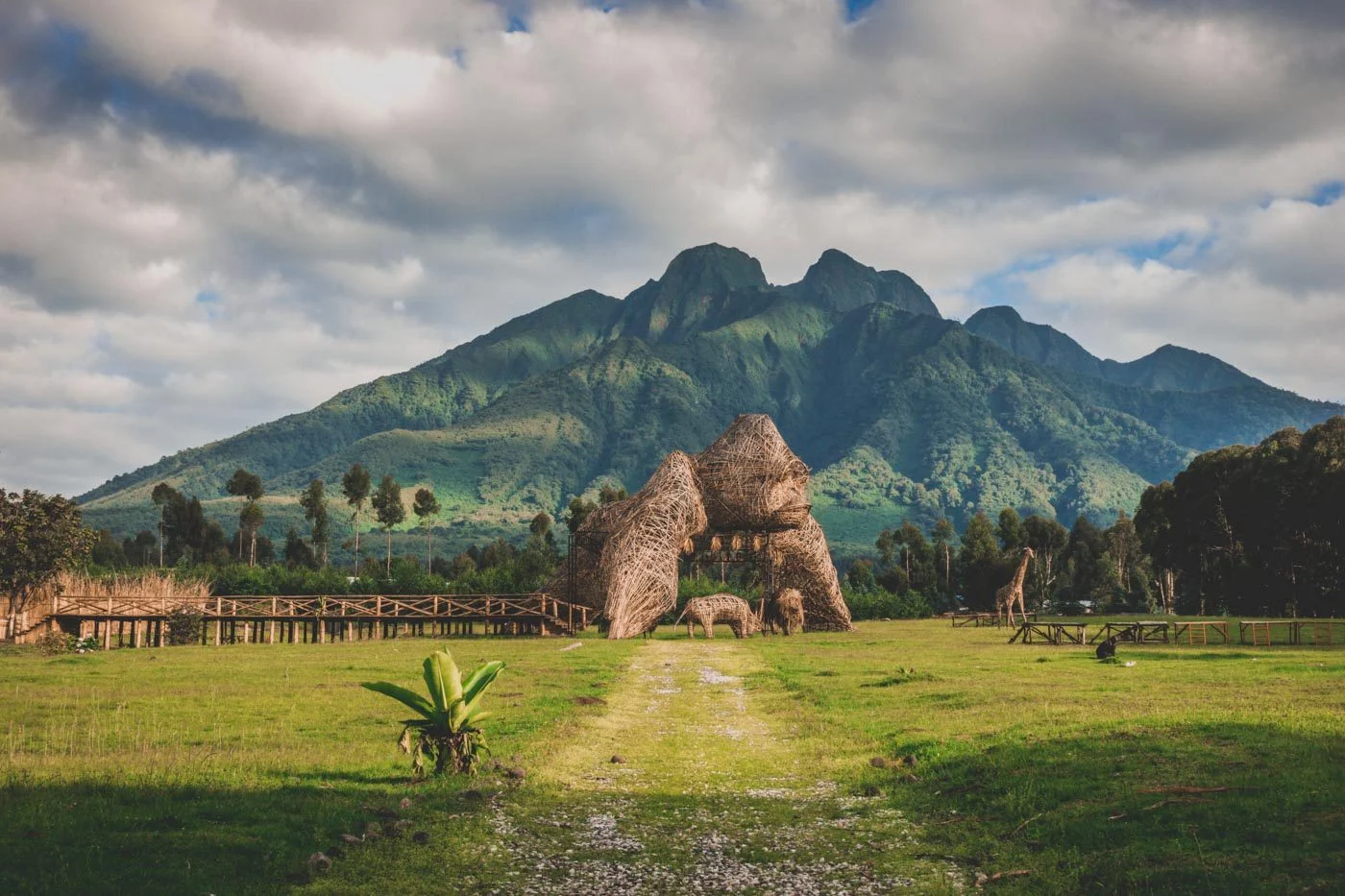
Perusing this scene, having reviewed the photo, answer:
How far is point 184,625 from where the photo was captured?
1869 inches

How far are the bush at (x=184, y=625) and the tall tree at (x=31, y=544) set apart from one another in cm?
518

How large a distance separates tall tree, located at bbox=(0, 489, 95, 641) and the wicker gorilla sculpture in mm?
23766

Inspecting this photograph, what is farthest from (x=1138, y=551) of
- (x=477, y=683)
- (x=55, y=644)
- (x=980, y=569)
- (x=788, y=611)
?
(x=477, y=683)

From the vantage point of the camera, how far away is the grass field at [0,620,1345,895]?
29.6ft

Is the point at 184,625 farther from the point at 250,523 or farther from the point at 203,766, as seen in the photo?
the point at 250,523

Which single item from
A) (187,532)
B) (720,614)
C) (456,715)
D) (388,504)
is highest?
(388,504)

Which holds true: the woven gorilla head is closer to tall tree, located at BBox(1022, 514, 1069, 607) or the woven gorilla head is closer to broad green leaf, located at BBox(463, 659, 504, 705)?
broad green leaf, located at BBox(463, 659, 504, 705)

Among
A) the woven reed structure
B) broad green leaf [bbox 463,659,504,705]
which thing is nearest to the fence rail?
the woven reed structure

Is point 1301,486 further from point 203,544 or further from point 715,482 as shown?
point 203,544

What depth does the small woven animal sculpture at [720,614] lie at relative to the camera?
48.4 m

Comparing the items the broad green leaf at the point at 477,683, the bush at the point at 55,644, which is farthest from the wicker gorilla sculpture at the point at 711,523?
the broad green leaf at the point at 477,683

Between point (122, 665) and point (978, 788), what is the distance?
2752 centimetres

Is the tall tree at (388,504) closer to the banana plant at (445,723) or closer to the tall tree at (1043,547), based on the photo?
the tall tree at (1043,547)

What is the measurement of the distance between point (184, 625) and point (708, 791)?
42.2 meters
